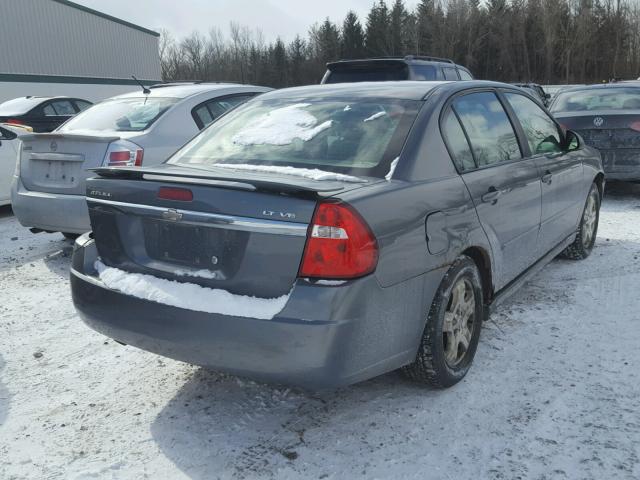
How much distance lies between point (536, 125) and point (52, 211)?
4.21m

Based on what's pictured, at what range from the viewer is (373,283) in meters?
2.57

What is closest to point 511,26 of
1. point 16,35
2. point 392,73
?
point 16,35

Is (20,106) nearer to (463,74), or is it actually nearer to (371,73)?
(371,73)

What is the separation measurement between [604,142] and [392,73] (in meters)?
3.09

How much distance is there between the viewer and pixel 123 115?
6160 mm

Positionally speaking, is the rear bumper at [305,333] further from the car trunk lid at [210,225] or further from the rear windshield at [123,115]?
the rear windshield at [123,115]

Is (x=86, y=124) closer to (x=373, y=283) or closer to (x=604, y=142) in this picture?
(x=373, y=283)

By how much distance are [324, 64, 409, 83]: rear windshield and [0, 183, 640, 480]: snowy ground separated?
5558mm

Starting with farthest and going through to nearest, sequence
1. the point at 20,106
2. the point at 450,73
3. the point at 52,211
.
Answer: the point at 20,106 → the point at 450,73 → the point at 52,211

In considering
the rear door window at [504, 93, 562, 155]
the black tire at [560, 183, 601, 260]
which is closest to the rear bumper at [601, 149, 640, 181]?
the black tire at [560, 183, 601, 260]

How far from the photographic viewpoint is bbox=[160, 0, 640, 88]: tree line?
55.9 meters

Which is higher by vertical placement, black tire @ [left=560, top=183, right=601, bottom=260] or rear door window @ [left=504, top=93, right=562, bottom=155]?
rear door window @ [left=504, top=93, right=562, bottom=155]

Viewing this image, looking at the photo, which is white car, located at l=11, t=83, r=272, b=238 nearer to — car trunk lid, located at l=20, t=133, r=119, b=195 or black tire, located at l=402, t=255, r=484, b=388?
car trunk lid, located at l=20, t=133, r=119, b=195

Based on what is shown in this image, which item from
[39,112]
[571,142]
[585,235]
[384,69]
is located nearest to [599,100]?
[384,69]
